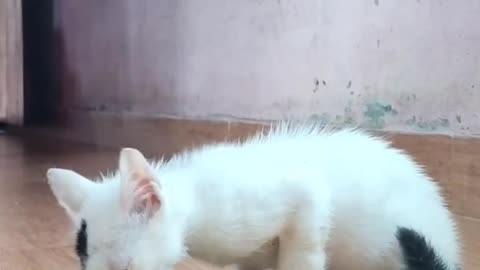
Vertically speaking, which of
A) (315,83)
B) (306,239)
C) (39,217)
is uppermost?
(315,83)

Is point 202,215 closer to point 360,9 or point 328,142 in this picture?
point 328,142

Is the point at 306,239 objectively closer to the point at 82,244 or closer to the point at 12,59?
the point at 82,244

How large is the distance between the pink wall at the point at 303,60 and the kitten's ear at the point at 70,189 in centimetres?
71

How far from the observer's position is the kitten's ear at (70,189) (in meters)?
0.83

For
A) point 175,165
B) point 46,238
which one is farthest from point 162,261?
point 46,238

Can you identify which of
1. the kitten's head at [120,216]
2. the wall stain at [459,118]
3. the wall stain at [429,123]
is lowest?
the kitten's head at [120,216]

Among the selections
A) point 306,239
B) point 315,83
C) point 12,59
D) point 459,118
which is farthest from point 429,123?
point 12,59

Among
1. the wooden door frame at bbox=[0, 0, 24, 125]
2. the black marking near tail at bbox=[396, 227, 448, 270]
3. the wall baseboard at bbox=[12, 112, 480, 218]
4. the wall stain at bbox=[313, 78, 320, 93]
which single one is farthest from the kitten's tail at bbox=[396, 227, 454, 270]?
the wooden door frame at bbox=[0, 0, 24, 125]

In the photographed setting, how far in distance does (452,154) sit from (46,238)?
684 millimetres

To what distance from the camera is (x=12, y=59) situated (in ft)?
12.8

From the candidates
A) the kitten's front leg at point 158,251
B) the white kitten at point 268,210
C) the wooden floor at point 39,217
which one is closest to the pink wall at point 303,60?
the wooden floor at point 39,217

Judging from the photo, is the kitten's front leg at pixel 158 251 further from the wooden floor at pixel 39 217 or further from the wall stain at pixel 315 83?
the wall stain at pixel 315 83

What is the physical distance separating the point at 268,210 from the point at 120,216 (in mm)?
175

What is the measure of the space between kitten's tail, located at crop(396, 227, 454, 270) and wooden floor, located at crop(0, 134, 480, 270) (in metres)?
0.19
